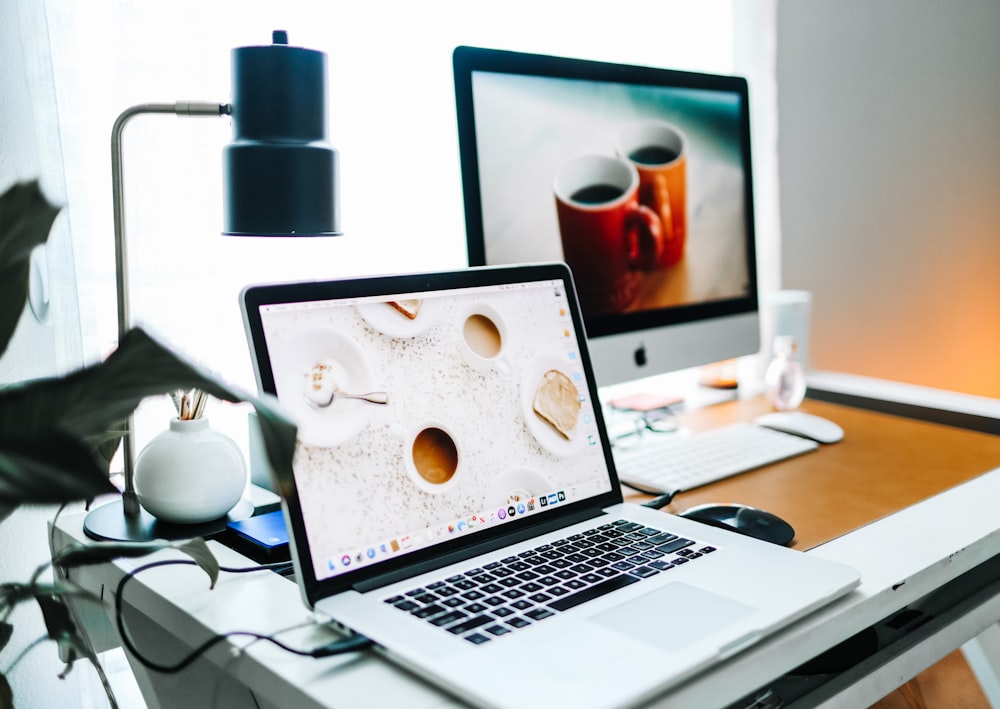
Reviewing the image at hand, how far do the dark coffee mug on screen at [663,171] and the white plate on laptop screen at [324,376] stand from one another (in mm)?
578

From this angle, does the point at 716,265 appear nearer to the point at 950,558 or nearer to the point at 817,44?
the point at 950,558

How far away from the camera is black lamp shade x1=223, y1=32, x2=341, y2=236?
81 centimetres

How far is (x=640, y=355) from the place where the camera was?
1199 millimetres

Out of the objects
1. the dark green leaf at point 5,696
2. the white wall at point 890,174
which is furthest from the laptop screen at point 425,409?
the white wall at point 890,174

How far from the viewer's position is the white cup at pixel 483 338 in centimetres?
82

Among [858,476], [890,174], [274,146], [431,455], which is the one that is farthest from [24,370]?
[890,174]

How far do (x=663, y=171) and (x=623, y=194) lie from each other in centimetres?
9

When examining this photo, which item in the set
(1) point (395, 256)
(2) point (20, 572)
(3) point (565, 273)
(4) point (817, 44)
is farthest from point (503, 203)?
(4) point (817, 44)

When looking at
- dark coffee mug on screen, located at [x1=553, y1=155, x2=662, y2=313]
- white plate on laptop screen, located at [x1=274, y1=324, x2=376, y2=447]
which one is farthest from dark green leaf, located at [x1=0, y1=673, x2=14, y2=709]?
dark coffee mug on screen, located at [x1=553, y1=155, x2=662, y2=313]

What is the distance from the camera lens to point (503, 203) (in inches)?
41.1

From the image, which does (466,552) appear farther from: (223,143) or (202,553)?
(223,143)

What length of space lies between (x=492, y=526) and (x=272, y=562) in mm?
218

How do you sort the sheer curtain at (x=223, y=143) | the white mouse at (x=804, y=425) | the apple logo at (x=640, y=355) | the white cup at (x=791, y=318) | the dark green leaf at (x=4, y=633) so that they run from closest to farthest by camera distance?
the dark green leaf at (x=4, y=633)
the sheer curtain at (x=223, y=143)
the apple logo at (x=640, y=355)
the white mouse at (x=804, y=425)
the white cup at (x=791, y=318)

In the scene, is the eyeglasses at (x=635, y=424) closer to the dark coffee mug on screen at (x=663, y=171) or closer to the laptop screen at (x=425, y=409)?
the dark coffee mug on screen at (x=663, y=171)
